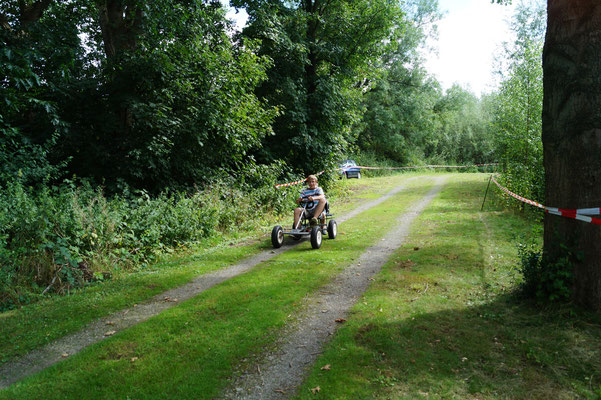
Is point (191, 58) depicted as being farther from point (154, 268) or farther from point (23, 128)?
point (154, 268)

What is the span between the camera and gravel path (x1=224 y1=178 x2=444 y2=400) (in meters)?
3.38

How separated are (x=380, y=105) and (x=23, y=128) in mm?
30746

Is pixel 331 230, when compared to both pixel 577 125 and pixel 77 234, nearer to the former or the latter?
pixel 77 234

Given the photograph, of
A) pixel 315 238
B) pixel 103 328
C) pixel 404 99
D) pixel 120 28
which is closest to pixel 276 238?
pixel 315 238

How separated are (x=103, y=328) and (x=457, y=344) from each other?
162 inches

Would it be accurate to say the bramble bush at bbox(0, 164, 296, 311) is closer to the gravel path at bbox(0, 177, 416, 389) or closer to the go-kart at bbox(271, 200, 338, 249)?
the gravel path at bbox(0, 177, 416, 389)

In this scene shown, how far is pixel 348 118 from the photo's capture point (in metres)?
18.6

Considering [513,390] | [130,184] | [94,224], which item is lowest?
[513,390]

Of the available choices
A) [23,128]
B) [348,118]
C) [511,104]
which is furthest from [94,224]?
[348,118]

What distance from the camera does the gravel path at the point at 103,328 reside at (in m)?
3.82

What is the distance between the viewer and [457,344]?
4004 mm

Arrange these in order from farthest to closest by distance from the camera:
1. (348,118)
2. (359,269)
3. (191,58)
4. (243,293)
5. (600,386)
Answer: (348,118)
(191,58)
(359,269)
(243,293)
(600,386)

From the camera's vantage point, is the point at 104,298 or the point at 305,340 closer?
the point at 305,340

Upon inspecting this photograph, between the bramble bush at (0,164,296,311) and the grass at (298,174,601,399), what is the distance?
4.66 m
